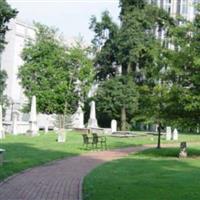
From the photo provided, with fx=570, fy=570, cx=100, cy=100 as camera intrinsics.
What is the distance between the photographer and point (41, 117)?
220ft

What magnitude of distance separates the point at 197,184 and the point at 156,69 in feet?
49.4

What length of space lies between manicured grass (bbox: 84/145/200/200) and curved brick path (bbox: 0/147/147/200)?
386mm

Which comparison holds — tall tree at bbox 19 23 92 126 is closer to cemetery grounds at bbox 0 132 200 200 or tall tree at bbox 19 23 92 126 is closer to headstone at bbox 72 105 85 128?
headstone at bbox 72 105 85 128

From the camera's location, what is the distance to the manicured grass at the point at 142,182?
12805 millimetres

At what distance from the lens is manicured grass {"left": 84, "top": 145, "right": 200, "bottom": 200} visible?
12805 millimetres

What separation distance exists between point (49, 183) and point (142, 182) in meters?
2.50

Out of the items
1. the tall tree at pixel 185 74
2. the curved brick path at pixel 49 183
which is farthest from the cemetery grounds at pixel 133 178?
the tall tree at pixel 185 74

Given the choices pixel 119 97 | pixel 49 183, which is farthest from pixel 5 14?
pixel 119 97

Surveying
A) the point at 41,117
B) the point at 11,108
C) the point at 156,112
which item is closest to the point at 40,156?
the point at 156,112

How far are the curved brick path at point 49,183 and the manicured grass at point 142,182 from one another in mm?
386

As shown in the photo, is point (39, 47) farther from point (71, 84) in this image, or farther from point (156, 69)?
point (156, 69)

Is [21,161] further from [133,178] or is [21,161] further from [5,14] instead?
[5,14]

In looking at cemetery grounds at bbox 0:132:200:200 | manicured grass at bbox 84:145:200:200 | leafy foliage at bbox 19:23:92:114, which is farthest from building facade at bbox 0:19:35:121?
manicured grass at bbox 84:145:200:200

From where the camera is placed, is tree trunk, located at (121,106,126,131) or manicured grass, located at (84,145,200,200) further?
tree trunk, located at (121,106,126,131)
